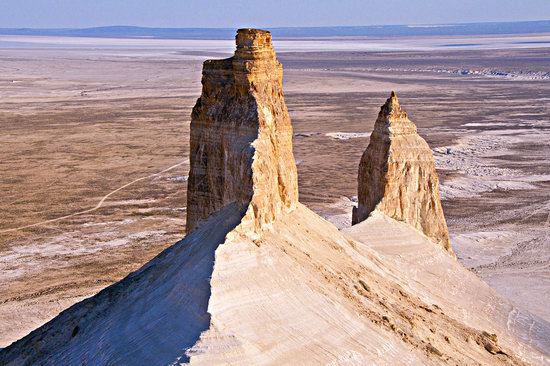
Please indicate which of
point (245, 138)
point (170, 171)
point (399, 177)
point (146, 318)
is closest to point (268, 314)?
point (146, 318)

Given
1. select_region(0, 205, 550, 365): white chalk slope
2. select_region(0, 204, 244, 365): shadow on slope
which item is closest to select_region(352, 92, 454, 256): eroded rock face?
select_region(0, 205, 550, 365): white chalk slope

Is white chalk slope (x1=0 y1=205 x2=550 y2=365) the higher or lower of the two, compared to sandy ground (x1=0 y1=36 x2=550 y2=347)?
higher

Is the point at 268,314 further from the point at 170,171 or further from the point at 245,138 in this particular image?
the point at 170,171

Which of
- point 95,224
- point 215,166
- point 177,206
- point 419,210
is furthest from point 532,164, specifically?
point 215,166

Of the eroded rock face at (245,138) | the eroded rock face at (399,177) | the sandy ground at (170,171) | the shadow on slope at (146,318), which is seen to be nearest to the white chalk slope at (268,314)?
the shadow on slope at (146,318)

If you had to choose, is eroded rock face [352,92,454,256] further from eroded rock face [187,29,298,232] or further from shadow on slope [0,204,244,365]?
shadow on slope [0,204,244,365]

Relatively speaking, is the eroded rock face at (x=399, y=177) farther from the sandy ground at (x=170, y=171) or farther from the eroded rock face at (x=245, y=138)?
the eroded rock face at (x=245, y=138)
